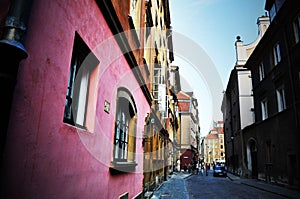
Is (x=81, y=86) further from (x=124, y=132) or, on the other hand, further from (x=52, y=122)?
(x=124, y=132)

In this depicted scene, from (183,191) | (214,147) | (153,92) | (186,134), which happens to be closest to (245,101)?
(183,191)

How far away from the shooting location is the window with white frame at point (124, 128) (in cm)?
569

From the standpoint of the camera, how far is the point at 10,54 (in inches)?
71.2

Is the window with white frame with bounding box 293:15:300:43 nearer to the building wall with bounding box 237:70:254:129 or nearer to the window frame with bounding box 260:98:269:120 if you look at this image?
the window frame with bounding box 260:98:269:120

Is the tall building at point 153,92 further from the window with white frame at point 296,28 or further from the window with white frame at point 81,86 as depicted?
the window with white frame at point 296,28

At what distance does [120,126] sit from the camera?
5996mm

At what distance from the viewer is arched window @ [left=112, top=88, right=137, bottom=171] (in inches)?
220

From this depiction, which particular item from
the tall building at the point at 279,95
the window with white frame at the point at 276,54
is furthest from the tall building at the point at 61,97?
the window with white frame at the point at 276,54

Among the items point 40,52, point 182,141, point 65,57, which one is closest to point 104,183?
point 65,57

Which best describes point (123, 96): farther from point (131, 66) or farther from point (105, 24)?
point (105, 24)

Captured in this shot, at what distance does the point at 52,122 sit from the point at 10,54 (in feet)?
3.26

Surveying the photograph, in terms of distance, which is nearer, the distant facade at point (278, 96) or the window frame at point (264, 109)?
the distant facade at point (278, 96)

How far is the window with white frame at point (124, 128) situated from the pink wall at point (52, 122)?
53.3 inches

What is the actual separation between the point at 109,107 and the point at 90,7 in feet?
6.57
